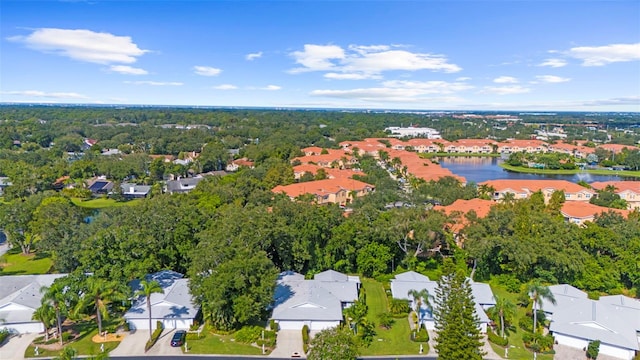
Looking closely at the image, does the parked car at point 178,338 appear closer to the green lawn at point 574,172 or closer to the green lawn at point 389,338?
the green lawn at point 389,338

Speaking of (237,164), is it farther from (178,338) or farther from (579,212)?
(178,338)

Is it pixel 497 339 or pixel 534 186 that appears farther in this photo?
pixel 534 186

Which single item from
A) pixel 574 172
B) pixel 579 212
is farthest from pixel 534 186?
pixel 574 172

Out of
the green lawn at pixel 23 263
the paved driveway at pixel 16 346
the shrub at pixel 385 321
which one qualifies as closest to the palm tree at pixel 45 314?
the paved driveway at pixel 16 346

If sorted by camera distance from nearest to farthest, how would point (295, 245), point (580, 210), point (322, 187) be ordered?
point (295, 245) < point (580, 210) < point (322, 187)

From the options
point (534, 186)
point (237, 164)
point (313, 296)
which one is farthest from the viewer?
point (237, 164)
